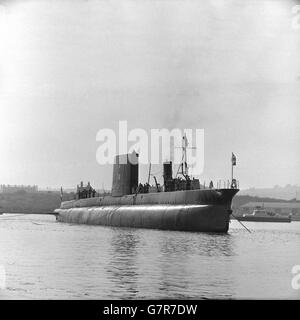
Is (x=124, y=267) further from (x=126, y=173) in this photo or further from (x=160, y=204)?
(x=126, y=173)

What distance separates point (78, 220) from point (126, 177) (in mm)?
13924

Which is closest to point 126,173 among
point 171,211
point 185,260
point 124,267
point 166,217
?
point 166,217

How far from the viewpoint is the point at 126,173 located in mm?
58656

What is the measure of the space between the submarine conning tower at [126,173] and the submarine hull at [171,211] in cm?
107

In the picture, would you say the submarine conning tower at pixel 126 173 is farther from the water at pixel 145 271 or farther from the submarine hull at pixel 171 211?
the water at pixel 145 271

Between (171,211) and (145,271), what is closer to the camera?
(145,271)

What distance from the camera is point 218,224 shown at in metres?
45.2

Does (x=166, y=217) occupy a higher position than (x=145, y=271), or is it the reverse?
(x=166, y=217)

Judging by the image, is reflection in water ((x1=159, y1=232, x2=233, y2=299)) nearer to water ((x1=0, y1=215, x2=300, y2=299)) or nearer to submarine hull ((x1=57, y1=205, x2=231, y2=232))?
water ((x1=0, y1=215, x2=300, y2=299))

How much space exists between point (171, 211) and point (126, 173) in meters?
11.8

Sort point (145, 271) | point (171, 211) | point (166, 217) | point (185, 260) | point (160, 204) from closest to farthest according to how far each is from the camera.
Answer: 1. point (145, 271)
2. point (185, 260)
3. point (171, 211)
4. point (166, 217)
5. point (160, 204)

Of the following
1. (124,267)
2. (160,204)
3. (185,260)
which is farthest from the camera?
(160,204)

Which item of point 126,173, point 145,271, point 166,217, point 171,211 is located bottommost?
point 145,271

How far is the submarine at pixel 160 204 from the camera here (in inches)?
1758
